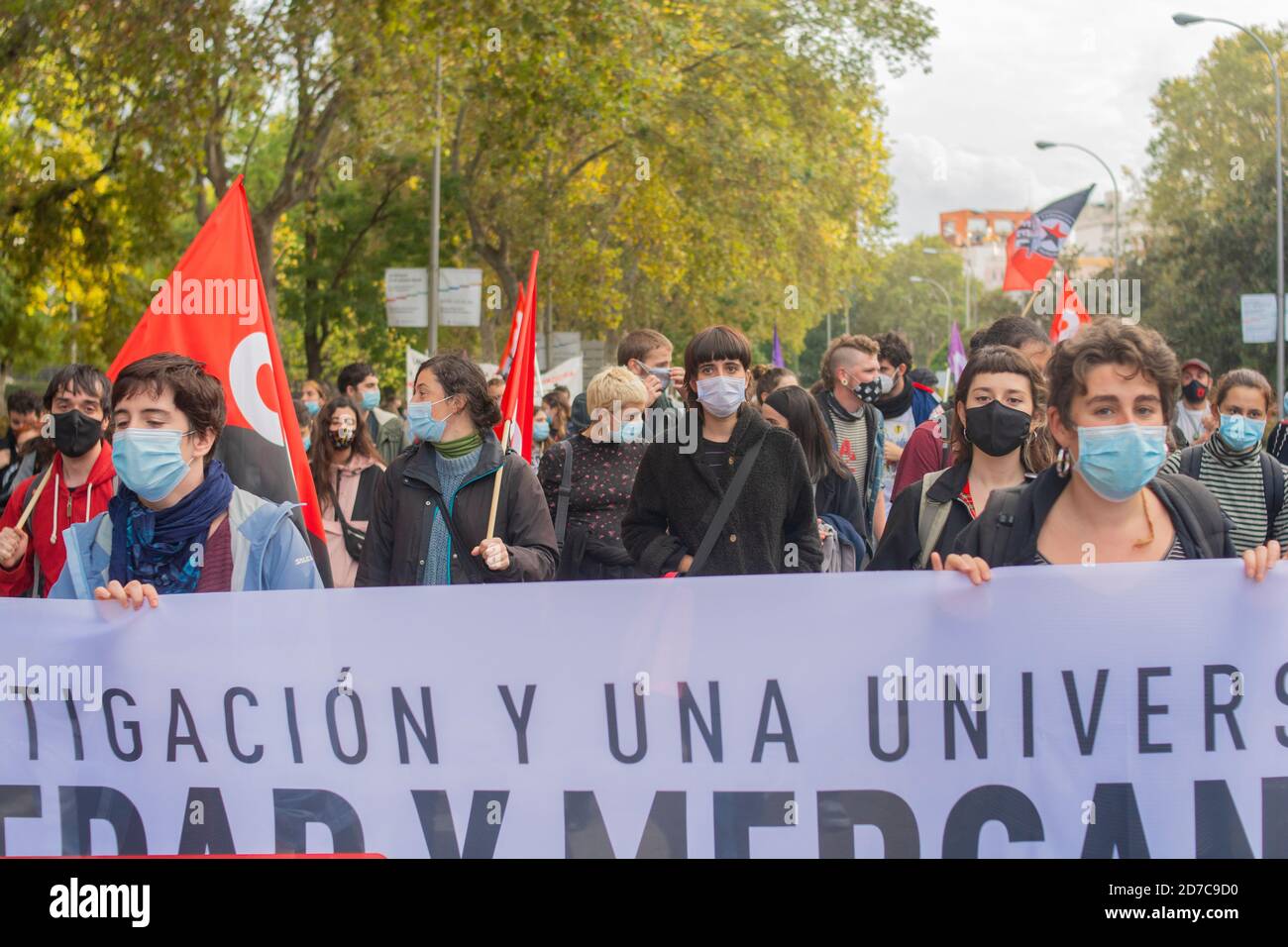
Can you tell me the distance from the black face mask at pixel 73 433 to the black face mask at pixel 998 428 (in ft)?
9.88

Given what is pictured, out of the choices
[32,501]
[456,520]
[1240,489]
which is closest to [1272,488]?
[1240,489]

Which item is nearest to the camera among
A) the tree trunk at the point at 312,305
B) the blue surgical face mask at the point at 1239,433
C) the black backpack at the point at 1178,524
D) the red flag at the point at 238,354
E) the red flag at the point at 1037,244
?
the black backpack at the point at 1178,524

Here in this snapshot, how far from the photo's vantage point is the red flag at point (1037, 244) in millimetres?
15156

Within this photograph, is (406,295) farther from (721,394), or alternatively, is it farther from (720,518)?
(720,518)

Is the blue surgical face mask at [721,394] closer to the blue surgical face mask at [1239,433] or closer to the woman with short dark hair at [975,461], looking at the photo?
the woman with short dark hair at [975,461]

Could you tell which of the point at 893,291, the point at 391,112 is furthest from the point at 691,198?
the point at 893,291

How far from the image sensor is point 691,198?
28.7 m

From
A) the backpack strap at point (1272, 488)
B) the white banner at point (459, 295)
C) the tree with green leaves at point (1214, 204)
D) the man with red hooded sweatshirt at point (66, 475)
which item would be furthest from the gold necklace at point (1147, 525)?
the tree with green leaves at point (1214, 204)

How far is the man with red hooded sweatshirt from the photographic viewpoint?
214 inches

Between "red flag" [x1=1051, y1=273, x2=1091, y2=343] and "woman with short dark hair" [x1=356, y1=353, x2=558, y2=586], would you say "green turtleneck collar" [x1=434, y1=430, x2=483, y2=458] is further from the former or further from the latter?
"red flag" [x1=1051, y1=273, x2=1091, y2=343]

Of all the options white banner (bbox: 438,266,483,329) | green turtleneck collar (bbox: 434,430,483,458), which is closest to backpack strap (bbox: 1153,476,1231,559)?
green turtleneck collar (bbox: 434,430,483,458)

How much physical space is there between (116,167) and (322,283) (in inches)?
517

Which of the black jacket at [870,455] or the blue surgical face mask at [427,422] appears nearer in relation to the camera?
the blue surgical face mask at [427,422]

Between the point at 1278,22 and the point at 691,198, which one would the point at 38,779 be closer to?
the point at 691,198
